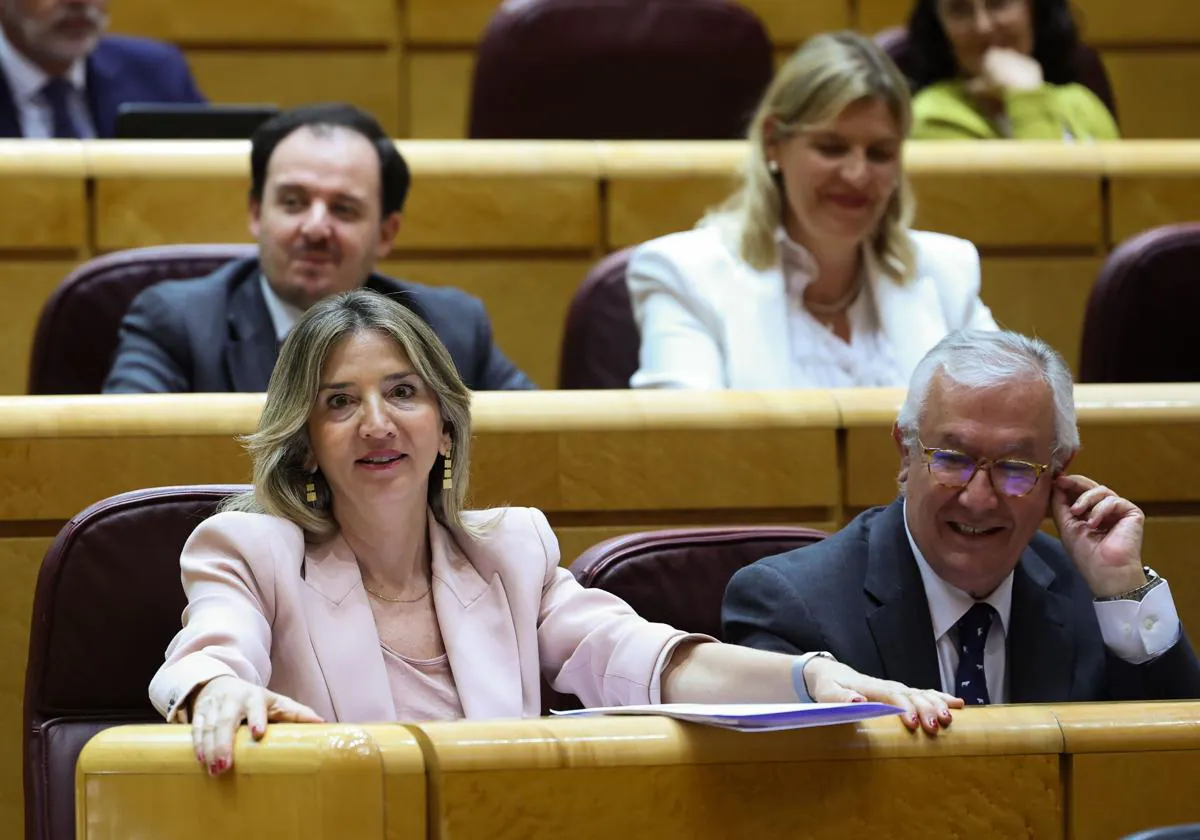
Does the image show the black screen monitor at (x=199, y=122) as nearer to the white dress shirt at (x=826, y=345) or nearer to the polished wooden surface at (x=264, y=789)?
the white dress shirt at (x=826, y=345)

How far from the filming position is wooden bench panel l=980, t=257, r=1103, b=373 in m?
1.46

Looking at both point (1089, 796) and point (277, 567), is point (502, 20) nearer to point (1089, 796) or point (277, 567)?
point (277, 567)

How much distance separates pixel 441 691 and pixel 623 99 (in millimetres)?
903

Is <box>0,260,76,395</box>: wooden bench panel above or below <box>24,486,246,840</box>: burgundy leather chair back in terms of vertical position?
above

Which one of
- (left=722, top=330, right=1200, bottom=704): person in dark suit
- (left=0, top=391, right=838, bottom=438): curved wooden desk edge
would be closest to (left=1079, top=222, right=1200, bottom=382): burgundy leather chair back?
(left=0, top=391, right=838, bottom=438): curved wooden desk edge

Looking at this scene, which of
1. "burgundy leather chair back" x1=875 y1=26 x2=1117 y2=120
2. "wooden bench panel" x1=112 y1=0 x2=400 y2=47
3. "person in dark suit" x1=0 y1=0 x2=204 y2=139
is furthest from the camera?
"wooden bench panel" x1=112 y1=0 x2=400 y2=47

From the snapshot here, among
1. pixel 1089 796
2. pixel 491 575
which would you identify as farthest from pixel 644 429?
pixel 1089 796

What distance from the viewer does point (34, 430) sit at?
97cm

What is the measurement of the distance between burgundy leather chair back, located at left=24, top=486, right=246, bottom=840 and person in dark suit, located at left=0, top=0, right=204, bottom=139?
808mm

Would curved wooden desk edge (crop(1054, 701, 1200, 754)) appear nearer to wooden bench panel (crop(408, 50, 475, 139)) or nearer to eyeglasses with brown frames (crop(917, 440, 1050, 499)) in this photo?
eyeglasses with brown frames (crop(917, 440, 1050, 499))

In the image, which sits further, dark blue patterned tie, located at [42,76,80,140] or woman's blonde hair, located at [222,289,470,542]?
dark blue patterned tie, located at [42,76,80,140]

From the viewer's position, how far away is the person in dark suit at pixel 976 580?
843mm

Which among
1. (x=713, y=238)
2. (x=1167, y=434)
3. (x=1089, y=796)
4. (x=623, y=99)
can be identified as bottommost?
(x=1089, y=796)

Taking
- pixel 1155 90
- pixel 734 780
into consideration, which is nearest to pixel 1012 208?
pixel 1155 90
